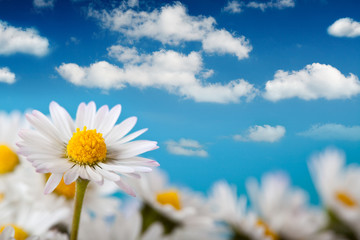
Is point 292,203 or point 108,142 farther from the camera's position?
point 292,203

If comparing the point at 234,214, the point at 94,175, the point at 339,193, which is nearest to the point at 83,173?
the point at 94,175

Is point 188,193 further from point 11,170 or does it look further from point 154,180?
point 11,170

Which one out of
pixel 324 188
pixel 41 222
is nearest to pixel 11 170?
pixel 41 222

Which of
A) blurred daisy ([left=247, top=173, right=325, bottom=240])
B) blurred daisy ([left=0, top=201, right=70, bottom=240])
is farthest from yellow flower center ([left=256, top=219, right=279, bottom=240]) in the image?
blurred daisy ([left=0, top=201, right=70, bottom=240])

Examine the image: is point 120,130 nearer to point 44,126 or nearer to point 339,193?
point 44,126

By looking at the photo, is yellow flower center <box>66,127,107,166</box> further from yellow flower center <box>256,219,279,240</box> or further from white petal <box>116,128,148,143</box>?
yellow flower center <box>256,219,279,240</box>

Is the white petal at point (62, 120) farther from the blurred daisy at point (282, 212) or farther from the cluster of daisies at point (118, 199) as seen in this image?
the blurred daisy at point (282, 212)
